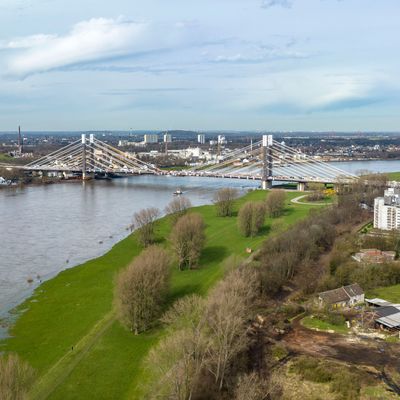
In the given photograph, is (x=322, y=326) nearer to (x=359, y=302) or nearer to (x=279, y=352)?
(x=279, y=352)

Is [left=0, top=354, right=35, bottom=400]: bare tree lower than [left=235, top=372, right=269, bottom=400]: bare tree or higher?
higher

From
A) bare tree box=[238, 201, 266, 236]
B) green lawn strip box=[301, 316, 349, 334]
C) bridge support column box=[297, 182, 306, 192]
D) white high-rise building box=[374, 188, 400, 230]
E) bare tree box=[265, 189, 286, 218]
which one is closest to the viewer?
green lawn strip box=[301, 316, 349, 334]

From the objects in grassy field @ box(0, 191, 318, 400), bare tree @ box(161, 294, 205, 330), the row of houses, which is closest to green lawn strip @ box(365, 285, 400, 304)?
the row of houses

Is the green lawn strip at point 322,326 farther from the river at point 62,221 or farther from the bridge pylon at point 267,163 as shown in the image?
the bridge pylon at point 267,163

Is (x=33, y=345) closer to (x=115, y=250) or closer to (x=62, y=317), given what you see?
(x=62, y=317)

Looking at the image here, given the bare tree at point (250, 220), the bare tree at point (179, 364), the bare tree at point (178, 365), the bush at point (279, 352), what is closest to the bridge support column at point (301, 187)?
the bare tree at point (250, 220)

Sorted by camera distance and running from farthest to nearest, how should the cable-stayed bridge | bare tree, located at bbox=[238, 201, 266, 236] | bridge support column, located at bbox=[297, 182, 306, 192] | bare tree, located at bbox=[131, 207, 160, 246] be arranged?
the cable-stayed bridge < bridge support column, located at bbox=[297, 182, 306, 192] < bare tree, located at bbox=[238, 201, 266, 236] < bare tree, located at bbox=[131, 207, 160, 246]

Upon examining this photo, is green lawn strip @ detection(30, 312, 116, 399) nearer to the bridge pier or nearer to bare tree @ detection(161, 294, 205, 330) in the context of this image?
bare tree @ detection(161, 294, 205, 330)
